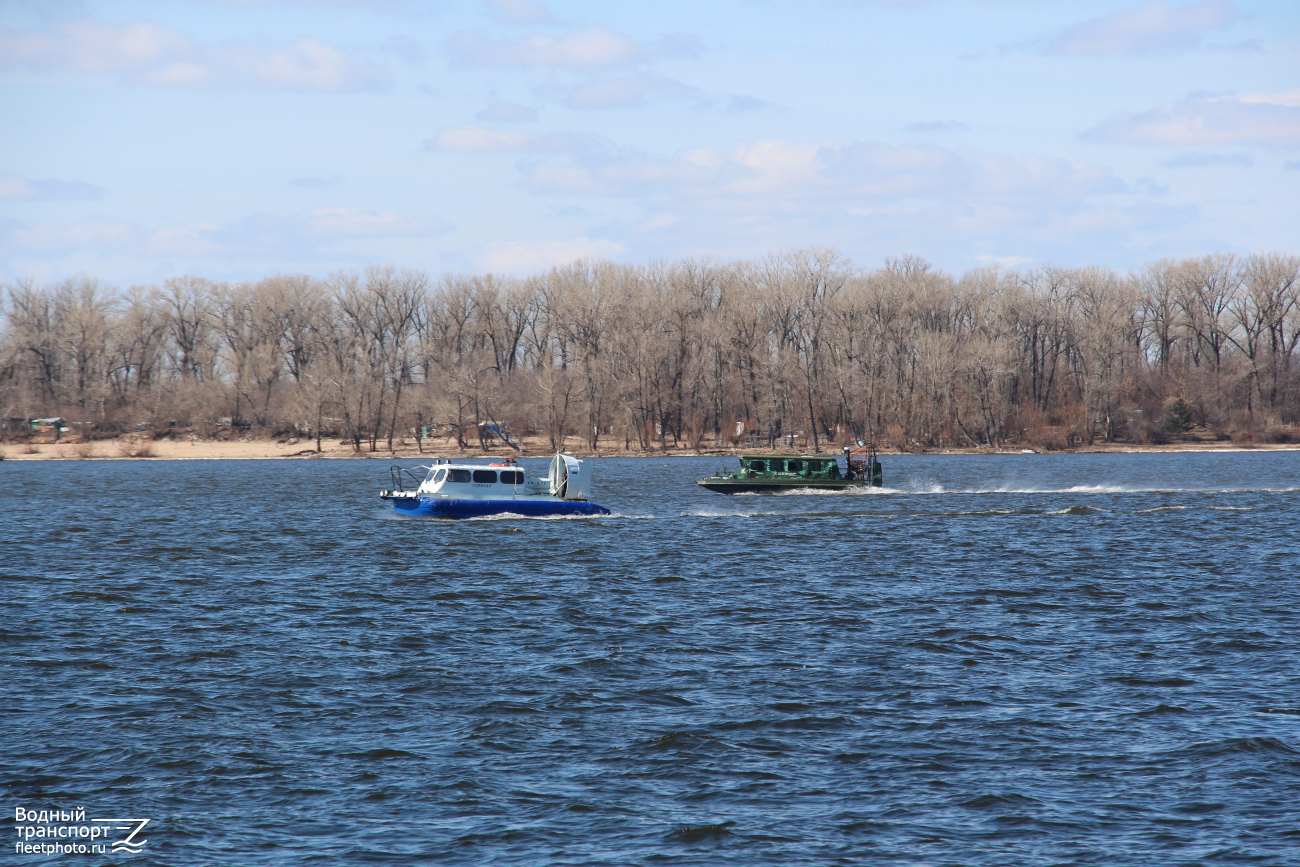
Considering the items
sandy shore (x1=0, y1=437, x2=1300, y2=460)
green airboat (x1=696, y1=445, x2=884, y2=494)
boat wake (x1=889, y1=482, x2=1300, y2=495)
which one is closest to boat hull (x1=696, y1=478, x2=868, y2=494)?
green airboat (x1=696, y1=445, x2=884, y2=494)

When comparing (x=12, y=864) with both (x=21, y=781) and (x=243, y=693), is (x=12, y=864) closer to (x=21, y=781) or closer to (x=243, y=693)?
(x=21, y=781)

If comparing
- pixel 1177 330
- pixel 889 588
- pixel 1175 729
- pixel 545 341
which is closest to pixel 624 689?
pixel 1175 729

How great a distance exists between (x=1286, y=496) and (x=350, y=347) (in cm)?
9639

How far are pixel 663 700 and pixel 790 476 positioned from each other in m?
47.1

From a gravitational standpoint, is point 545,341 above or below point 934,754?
above

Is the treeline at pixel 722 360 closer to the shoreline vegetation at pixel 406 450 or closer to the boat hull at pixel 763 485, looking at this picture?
the shoreline vegetation at pixel 406 450

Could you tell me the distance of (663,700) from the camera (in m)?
19.4

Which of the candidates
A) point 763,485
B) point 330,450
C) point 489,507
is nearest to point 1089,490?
point 763,485

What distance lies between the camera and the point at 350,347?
12975 centimetres

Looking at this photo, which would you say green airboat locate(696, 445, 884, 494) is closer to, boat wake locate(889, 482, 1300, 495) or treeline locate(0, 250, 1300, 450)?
boat wake locate(889, 482, 1300, 495)

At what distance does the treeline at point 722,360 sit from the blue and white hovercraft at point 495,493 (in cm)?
6555

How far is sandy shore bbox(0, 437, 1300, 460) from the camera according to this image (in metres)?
117

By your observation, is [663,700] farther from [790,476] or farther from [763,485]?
[790,476]

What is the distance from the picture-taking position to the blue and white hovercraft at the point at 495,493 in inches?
1973
